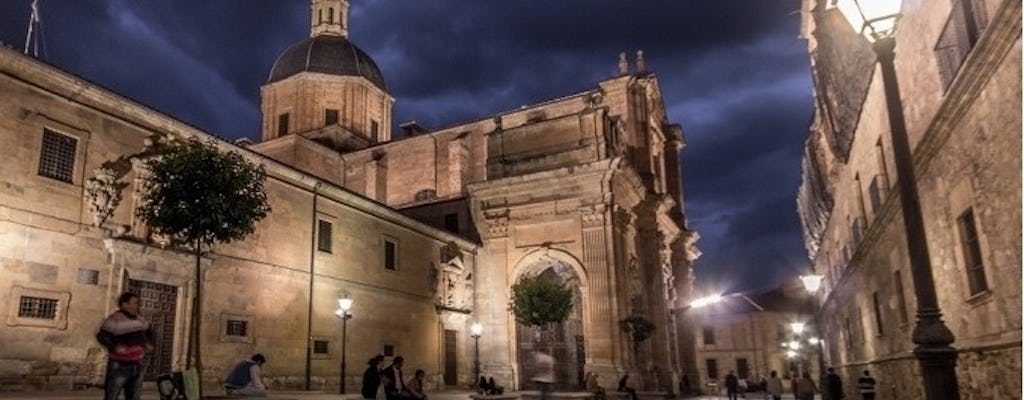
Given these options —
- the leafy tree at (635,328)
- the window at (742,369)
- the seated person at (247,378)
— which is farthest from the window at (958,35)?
the window at (742,369)

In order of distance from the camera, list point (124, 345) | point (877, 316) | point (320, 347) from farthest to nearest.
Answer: point (320, 347), point (877, 316), point (124, 345)

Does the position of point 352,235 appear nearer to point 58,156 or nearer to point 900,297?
point 58,156

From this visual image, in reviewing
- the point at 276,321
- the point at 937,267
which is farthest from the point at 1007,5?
the point at 276,321

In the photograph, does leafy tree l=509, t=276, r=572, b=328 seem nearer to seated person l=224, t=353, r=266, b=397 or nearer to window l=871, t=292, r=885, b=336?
window l=871, t=292, r=885, b=336

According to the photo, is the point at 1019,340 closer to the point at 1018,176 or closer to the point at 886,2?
the point at 1018,176

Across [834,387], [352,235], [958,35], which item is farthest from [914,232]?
[352,235]

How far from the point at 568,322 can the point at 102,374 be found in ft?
66.0

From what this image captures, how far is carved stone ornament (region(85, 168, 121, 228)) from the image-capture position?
13922 millimetres

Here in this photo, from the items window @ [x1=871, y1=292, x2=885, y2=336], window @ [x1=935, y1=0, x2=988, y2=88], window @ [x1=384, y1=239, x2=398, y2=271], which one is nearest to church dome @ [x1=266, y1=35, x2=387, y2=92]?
window @ [x1=384, y1=239, x2=398, y2=271]

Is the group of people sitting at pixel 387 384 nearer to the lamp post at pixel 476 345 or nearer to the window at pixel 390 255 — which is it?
the window at pixel 390 255

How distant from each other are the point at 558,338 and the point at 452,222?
7.08 metres

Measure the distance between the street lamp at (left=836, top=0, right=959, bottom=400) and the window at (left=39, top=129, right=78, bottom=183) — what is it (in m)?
14.3

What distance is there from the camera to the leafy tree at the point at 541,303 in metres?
23.7

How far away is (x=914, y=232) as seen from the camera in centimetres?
522
